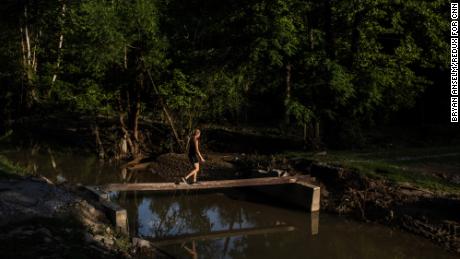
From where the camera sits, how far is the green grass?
18.5 metres

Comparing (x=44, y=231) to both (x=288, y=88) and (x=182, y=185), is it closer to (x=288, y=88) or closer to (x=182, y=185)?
(x=182, y=185)

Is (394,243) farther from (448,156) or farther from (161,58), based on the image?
(161,58)

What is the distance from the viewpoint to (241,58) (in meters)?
25.6

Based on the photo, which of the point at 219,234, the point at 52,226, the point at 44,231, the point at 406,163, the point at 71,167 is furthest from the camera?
the point at 71,167

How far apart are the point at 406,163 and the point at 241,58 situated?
344 inches

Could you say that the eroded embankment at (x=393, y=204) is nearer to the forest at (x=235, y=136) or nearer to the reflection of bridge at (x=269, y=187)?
the forest at (x=235, y=136)

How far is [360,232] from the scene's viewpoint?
16703mm

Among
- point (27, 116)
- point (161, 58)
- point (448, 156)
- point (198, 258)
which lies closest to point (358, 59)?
point (448, 156)

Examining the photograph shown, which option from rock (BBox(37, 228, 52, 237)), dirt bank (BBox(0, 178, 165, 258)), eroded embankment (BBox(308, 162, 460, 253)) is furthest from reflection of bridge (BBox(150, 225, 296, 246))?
rock (BBox(37, 228, 52, 237))

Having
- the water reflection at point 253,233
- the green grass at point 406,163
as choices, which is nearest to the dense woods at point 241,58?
the green grass at point 406,163

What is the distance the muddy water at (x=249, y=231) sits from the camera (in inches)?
598

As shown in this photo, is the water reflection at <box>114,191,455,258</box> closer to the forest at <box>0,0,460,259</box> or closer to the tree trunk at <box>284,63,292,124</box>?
the forest at <box>0,0,460,259</box>

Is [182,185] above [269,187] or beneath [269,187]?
above

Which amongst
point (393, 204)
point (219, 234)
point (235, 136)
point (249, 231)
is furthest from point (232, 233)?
point (235, 136)
